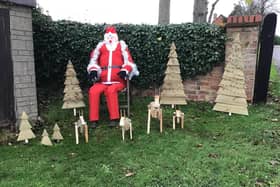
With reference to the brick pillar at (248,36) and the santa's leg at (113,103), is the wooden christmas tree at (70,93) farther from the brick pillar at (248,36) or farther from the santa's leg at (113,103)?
the brick pillar at (248,36)

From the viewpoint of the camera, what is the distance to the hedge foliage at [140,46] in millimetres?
4875

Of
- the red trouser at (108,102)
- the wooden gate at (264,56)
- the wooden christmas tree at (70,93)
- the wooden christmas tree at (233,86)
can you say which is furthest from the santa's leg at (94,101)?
the wooden gate at (264,56)

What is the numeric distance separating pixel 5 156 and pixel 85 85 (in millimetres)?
2626

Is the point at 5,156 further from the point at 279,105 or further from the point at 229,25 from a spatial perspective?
the point at 279,105

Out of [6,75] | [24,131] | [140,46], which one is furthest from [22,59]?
[140,46]

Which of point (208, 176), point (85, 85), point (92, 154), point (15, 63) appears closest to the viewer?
point (208, 176)

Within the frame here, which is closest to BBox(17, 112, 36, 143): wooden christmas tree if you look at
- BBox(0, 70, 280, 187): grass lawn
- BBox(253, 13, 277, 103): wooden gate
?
BBox(0, 70, 280, 187): grass lawn

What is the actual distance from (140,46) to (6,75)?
239 cm

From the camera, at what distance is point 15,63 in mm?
3760

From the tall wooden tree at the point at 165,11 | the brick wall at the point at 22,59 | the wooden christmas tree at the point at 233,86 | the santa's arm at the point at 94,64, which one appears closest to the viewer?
the brick wall at the point at 22,59

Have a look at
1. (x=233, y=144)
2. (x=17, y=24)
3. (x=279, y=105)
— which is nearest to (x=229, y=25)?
(x=279, y=105)

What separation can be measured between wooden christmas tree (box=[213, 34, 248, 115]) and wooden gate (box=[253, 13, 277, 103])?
1.13 feet

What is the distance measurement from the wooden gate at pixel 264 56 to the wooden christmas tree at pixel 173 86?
51.1 inches

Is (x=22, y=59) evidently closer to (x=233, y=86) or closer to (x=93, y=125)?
(x=93, y=125)
